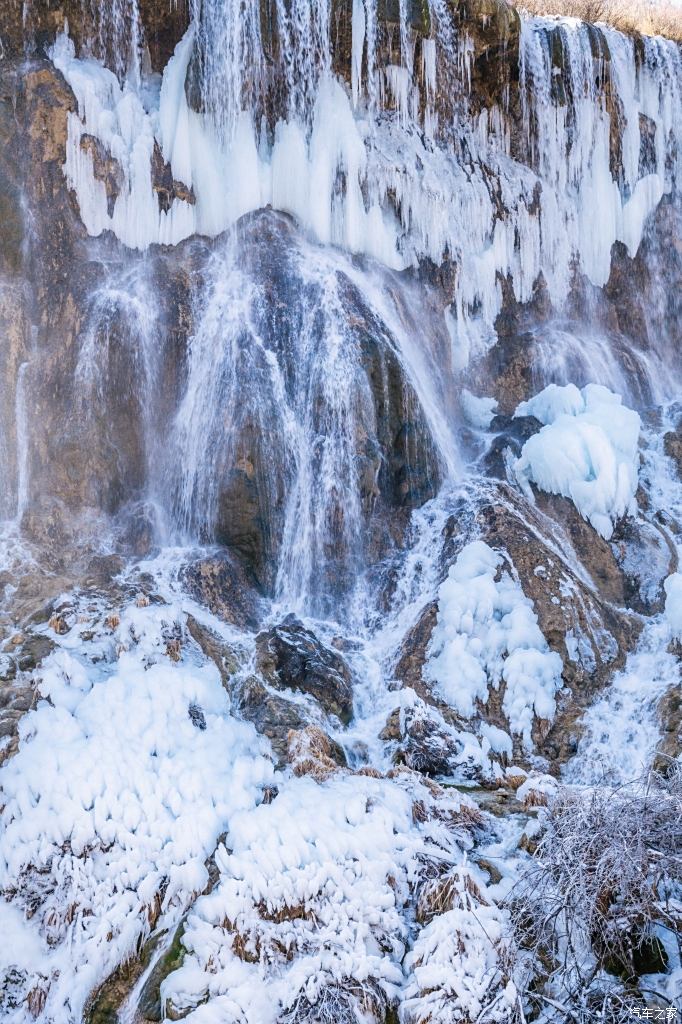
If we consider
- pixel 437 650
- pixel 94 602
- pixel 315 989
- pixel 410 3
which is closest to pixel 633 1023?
pixel 315 989

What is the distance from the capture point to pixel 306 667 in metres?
11.0

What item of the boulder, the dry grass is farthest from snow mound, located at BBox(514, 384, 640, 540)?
the dry grass

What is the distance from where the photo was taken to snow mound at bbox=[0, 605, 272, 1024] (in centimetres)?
734

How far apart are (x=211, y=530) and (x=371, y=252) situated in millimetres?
5166

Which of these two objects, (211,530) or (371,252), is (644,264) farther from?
(211,530)

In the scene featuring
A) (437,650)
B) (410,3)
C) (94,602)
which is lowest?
(437,650)

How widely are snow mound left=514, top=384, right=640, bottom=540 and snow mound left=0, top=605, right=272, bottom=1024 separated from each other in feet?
18.8

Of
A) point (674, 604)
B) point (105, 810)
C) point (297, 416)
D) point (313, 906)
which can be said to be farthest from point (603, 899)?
point (297, 416)

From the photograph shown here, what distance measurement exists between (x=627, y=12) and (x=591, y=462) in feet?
41.3

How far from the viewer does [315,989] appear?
21.7 feet

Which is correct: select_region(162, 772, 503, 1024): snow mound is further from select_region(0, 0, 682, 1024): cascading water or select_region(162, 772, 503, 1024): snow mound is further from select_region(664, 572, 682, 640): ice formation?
select_region(664, 572, 682, 640): ice formation

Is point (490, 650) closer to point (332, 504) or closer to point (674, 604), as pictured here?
point (674, 604)

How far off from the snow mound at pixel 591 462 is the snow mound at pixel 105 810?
18.8ft

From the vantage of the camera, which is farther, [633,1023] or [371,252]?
[371,252]
